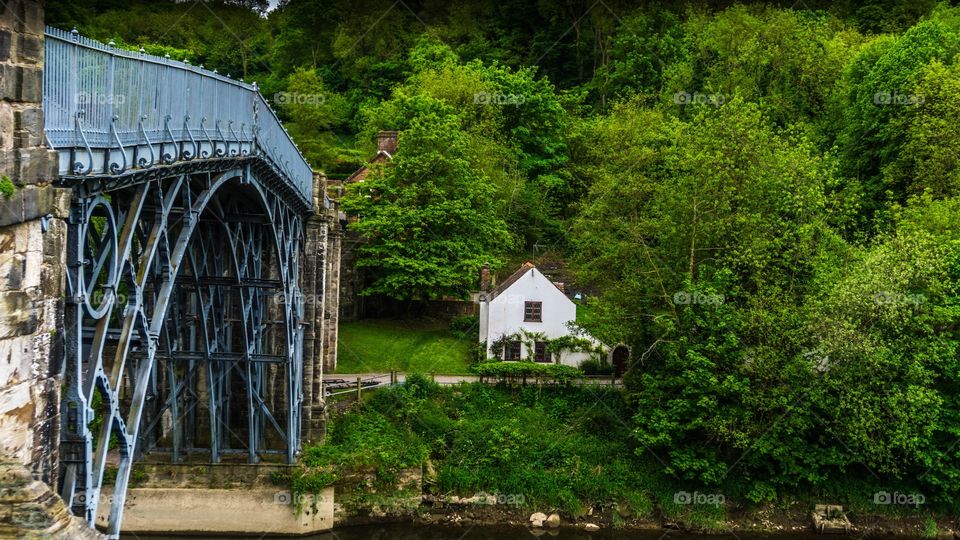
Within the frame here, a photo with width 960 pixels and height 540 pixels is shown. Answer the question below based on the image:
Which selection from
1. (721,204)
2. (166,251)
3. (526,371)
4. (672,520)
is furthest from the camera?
(526,371)

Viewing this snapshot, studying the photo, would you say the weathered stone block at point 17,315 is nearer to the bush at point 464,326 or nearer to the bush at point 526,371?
the bush at point 526,371

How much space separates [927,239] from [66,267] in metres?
25.4

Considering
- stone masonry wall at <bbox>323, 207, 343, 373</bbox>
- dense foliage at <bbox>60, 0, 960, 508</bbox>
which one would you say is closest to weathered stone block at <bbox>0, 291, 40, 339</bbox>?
dense foliage at <bbox>60, 0, 960, 508</bbox>

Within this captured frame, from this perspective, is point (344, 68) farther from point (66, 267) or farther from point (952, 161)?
point (66, 267)

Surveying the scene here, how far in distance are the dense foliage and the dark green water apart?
5.60 feet

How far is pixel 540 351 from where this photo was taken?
3466 centimetres

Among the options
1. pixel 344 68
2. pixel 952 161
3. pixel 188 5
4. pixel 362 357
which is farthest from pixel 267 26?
pixel 952 161

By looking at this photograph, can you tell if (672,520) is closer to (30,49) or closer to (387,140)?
(387,140)

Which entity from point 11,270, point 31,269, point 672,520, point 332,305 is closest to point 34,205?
point 31,269
